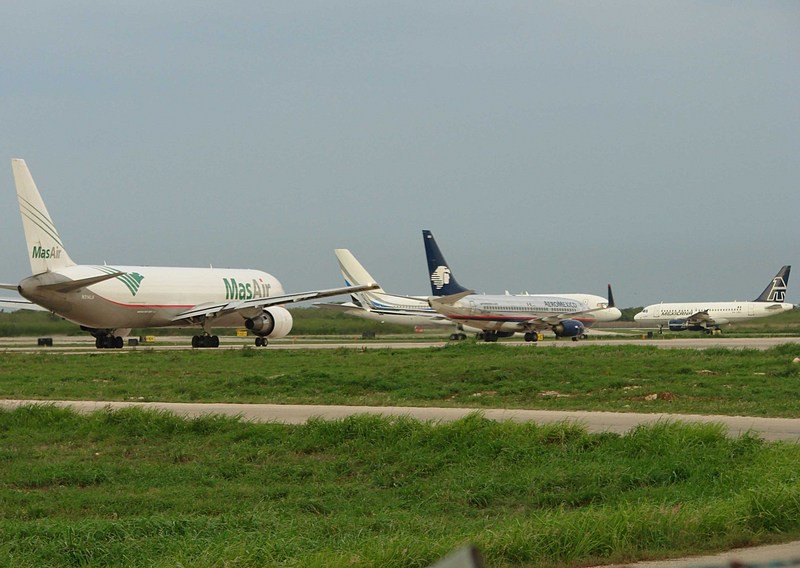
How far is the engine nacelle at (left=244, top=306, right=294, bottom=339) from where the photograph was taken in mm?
46750

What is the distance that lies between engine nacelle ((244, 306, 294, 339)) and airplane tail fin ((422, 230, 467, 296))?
49.2 feet

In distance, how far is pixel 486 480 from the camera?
1127 centimetres

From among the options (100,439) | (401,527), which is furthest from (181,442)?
(401,527)

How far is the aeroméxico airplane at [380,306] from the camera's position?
65.2 metres

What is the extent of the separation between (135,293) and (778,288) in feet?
212

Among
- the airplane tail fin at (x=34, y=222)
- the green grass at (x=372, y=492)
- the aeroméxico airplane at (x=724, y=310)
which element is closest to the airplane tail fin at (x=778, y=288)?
the aeroméxico airplane at (x=724, y=310)

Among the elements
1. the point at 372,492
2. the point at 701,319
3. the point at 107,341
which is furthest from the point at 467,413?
the point at 701,319

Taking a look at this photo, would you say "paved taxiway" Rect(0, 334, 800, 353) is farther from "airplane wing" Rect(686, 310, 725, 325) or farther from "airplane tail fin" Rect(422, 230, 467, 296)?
"airplane wing" Rect(686, 310, 725, 325)

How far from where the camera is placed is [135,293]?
1713 inches

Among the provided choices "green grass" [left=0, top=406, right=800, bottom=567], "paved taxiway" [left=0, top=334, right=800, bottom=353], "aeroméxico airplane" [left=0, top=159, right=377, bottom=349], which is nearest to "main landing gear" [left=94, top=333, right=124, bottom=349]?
"aeroméxico airplane" [left=0, top=159, right=377, bottom=349]

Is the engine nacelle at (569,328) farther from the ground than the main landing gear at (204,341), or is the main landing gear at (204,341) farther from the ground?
the main landing gear at (204,341)

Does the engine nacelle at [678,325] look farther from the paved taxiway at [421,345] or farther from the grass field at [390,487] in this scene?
the grass field at [390,487]

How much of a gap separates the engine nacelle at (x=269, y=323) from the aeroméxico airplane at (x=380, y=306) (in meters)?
16.4

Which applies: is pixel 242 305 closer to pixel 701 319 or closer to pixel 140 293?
pixel 140 293
